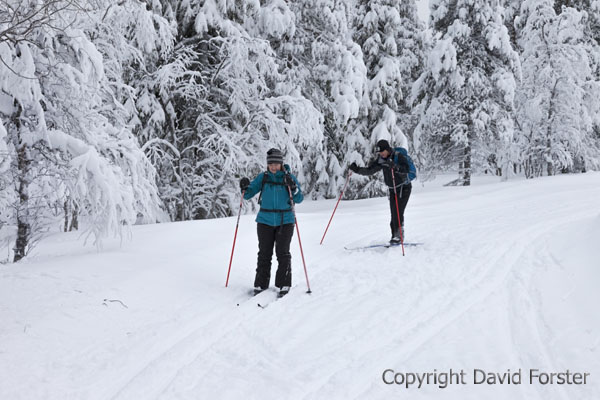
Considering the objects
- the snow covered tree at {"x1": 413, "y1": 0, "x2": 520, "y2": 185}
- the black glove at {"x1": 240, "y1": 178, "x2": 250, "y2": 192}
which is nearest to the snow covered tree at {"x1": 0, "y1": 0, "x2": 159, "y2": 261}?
the black glove at {"x1": 240, "y1": 178, "x2": 250, "y2": 192}

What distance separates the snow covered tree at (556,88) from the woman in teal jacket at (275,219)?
21.3 metres

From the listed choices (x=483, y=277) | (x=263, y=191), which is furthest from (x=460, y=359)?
(x=263, y=191)

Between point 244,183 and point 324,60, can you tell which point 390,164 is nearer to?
point 244,183

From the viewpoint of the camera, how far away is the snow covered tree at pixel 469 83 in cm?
1883

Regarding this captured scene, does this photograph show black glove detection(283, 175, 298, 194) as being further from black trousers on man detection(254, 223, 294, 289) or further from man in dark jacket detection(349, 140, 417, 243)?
man in dark jacket detection(349, 140, 417, 243)

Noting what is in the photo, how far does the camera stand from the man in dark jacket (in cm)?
774

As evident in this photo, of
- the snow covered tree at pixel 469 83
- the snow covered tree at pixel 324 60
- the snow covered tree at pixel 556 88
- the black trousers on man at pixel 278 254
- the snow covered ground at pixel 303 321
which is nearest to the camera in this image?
the snow covered ground at pixel 303 321

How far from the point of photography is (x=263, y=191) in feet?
18.2

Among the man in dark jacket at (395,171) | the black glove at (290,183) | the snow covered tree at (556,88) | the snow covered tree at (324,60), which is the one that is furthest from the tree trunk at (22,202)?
the snow covered tree at (556,88)

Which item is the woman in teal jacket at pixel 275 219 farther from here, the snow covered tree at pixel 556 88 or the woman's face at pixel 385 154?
the snow covered tree at pixel 556 88

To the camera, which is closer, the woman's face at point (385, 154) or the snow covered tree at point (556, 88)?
the woman's face at point (385, 154)

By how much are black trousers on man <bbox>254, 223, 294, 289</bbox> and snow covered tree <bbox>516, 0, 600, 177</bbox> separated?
70.6 feet

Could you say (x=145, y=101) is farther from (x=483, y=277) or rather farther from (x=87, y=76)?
(x=483, y=277)

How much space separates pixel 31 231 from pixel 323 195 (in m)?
15.8
